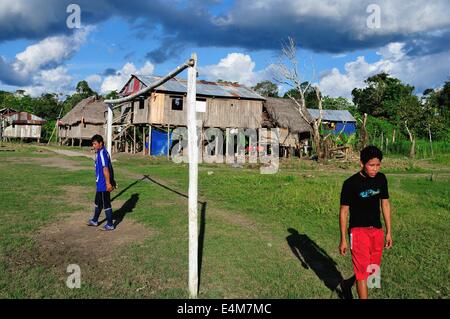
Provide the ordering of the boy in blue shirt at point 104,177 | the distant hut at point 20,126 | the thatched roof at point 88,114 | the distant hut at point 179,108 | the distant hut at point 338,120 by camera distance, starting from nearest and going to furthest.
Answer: the boy in blue shirt at point 104,177
the distant hut at point 179,108
the distant hut at point 338,120
the thatched roof at point 88,114
the distant hut at point 20,126

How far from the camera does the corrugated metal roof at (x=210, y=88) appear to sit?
29.3 metres

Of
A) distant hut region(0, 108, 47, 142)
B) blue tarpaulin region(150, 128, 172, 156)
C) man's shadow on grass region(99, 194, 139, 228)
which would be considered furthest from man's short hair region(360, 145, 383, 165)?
distant hut region(0, 108, 47, 142)

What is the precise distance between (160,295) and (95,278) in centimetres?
106

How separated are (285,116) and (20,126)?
104ft

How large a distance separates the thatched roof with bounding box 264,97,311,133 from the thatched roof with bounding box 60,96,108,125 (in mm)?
17984

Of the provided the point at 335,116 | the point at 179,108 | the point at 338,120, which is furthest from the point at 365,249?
the point at 335,116

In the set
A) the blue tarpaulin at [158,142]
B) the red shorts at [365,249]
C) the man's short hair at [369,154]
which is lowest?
the red shorts at [365,249]

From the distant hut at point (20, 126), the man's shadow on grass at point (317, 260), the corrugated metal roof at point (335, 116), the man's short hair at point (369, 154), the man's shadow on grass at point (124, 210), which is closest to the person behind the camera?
the man's short hair at point (369, 154)

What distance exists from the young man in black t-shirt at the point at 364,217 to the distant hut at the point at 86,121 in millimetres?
40269

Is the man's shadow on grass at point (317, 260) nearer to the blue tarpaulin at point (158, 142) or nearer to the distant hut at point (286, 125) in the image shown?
the blue tarpaulin at point (158, 142)

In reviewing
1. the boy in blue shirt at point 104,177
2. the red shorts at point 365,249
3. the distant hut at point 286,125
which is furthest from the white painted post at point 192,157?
the distant hut at point 286,125

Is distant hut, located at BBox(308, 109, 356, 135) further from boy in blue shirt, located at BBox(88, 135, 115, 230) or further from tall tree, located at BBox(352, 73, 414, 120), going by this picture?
boy in blue shirt, located at BBox(88, 135, 115, 230)

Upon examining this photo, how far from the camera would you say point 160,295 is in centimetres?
477
